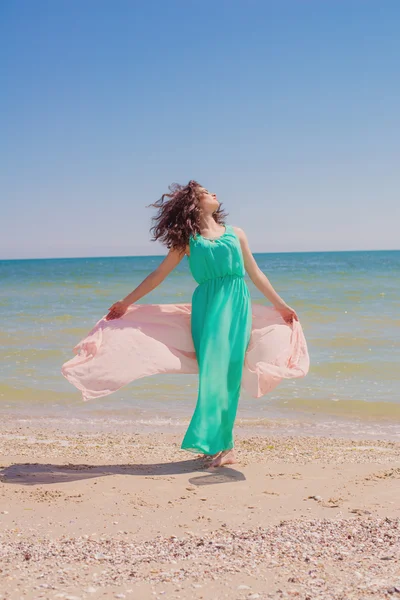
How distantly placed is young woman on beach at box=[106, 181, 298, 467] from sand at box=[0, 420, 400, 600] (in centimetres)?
53

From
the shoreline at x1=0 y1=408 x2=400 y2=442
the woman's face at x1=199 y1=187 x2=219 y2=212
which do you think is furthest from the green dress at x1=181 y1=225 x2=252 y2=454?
the shoreline at x1=0 y1=408 x2=400 y2=442

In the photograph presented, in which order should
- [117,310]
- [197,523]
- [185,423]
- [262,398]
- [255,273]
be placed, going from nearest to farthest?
[197,523]
[255,273]
[117,310]
[185,423]
[262,398]

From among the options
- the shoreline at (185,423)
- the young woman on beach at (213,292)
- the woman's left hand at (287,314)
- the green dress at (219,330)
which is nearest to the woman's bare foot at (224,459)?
the young woman on beach at (213,292)

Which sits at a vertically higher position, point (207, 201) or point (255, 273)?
point (207, 201)

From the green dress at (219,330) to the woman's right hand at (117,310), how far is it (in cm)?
55

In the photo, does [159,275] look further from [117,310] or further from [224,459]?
[224,459]

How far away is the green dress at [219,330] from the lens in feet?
15.9

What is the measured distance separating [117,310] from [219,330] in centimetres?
83

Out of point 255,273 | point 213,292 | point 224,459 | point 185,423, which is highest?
point 255,273

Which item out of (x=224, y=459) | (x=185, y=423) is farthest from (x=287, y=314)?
(x=185, y=423)

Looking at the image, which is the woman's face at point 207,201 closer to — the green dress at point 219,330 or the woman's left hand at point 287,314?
the green dress at point 219,330

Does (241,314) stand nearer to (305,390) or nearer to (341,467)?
(341,467)

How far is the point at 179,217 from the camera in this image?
502 cm

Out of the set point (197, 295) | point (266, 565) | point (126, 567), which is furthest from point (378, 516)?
point (197, 295)
